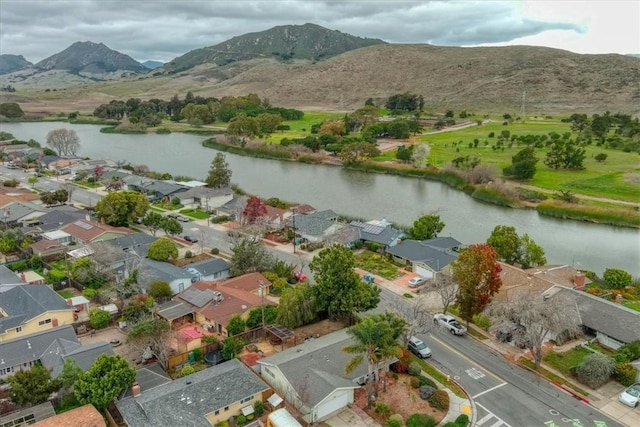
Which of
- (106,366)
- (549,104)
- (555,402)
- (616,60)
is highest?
(616,60)

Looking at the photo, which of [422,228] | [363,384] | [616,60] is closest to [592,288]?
[422,228]

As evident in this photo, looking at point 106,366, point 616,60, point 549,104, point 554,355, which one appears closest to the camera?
point 106,366

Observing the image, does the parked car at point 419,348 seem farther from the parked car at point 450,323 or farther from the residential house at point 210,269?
the residential house at point 210,269

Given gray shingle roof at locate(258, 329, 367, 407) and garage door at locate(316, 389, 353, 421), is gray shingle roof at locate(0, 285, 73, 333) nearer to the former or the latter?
gray shingle roof at locate(258, 329, 367, 407)

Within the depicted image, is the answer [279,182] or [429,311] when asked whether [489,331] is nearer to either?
[429,311]

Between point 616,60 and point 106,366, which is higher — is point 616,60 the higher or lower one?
the higher one

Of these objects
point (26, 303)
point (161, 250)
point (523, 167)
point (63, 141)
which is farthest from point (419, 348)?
point (63, 141)

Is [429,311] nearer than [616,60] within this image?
Yes

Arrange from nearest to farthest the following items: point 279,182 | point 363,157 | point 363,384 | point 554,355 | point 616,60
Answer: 1. point 363,384
2. point 554,355
3. point 279,182
4. point 363,157
5. point 616,60

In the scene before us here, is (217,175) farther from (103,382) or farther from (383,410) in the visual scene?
(383,410)
